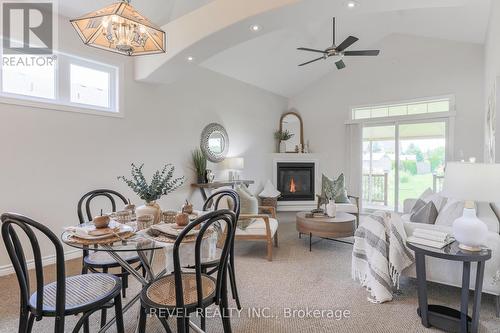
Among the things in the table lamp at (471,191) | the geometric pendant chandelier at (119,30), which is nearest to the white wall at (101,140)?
the geometric pendant chandelier at (119,30)

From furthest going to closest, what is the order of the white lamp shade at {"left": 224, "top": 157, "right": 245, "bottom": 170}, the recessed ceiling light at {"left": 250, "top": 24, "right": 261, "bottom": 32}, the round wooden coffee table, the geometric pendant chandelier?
1. the white lamp shade at {"left": 224, "top": 157, "right": 245, "bottom": 170}
2. the round wooden coffee table
3. the recessed ceiling light at {"left": 250, "top": 24, "right": 261, "bottom": 32}
4. the geometric pendant chandelier

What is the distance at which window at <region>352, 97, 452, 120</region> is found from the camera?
5.87m

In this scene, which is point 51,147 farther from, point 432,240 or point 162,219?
point 432,240

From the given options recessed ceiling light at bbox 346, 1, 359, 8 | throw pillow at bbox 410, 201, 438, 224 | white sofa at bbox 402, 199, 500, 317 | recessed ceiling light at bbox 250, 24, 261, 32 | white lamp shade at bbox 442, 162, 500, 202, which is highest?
recessed ceiling light at bbox 346, 1, 359, 8

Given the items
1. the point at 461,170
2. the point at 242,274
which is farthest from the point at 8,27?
the point at 461,170

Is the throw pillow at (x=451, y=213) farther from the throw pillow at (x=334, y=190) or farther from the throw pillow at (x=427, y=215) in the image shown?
the throw pillow at (x=334, y=190)

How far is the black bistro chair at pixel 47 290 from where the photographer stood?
1509 millimetres

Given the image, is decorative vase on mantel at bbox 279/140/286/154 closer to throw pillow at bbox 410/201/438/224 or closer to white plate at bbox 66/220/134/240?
throw pillow at bbox 410/201/438/224

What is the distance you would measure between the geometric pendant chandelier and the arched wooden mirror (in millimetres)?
5389

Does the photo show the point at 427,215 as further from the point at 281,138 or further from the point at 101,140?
the point at 281,138

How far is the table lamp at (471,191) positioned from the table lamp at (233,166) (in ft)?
12.5

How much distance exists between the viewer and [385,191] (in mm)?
6664

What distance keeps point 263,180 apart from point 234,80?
2.36m

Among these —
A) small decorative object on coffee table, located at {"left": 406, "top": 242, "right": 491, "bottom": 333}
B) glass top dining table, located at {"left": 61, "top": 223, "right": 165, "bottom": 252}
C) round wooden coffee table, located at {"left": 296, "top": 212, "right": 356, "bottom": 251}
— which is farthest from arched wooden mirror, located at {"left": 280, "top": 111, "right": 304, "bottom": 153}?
glass top dining table, located at {"left": 61, "top": 223, "right": 165, "bottom": 252}
